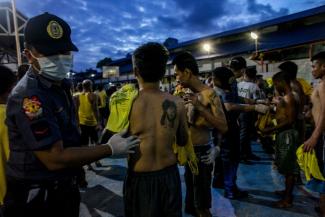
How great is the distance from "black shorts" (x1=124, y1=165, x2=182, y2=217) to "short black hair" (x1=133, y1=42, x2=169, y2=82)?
728mm

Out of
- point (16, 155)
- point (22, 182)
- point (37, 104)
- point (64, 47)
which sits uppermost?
point (64, 47)

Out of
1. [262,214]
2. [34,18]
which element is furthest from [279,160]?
[34,18]

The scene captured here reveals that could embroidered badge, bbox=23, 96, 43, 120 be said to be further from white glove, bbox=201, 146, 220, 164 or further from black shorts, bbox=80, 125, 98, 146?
black shorts, bbox=80, 125, 98, 146

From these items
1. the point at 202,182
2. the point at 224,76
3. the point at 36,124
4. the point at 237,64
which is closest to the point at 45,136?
the point at 36,124

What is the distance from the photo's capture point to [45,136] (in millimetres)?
1606

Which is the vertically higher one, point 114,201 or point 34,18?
point 34,18

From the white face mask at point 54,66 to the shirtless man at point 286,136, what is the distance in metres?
3.36

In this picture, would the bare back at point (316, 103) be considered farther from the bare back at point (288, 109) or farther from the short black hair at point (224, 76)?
the short black hair at point (224, 76)

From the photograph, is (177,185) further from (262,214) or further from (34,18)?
(262,214)

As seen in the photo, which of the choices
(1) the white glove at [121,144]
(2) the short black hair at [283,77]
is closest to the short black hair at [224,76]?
(2) the short black hair at [283,77]

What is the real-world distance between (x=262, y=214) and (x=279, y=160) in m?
0.83

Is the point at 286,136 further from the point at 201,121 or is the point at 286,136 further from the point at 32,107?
the point at 32,107

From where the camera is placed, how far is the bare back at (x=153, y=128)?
2.19 metres

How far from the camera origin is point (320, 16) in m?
11.7
